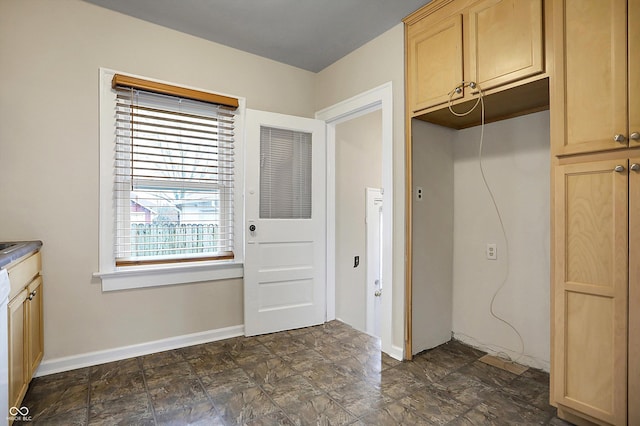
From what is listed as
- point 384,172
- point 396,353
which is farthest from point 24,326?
point 384,172

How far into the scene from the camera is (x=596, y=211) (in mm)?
1589

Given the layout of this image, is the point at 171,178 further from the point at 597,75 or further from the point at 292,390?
the point at 597,75

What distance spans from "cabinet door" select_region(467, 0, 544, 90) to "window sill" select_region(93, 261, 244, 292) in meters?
2.34

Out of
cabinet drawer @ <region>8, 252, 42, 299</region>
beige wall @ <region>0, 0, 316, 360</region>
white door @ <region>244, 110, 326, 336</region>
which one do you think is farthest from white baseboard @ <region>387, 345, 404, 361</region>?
cabinet drawer @ <region>8, 252, 42, 299</region>

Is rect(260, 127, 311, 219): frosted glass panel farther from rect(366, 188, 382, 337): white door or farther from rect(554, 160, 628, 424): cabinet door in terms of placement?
rect(554, 160, 628, 424): cabinet door

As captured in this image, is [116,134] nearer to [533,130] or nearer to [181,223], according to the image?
[181,223]

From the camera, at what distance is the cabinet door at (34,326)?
6.20ft

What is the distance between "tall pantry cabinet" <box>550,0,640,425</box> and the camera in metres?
1.48

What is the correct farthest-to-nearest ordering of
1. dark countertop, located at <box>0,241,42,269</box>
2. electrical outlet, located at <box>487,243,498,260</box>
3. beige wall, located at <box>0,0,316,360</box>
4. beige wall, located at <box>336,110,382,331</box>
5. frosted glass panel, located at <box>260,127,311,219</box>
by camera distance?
beige wall, located at <box>336,110,382,331</box> → frosted glass panel, located at <box>260,127,311,219</box> → electrical outlet, located at <box>487,243,498,260</box> → beige wall, located at <box>0,0,316,360</box> → dark countertop, located at <box>0,241,42,269</box>

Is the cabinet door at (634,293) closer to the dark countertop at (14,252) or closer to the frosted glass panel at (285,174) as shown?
the frosted glass panel at (285,174)

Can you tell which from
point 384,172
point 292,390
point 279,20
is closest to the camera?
point 292,390

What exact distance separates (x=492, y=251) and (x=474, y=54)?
1428mm

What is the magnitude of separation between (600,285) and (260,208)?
2.37 metres

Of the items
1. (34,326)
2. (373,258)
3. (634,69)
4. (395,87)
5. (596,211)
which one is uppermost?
(395,87)
